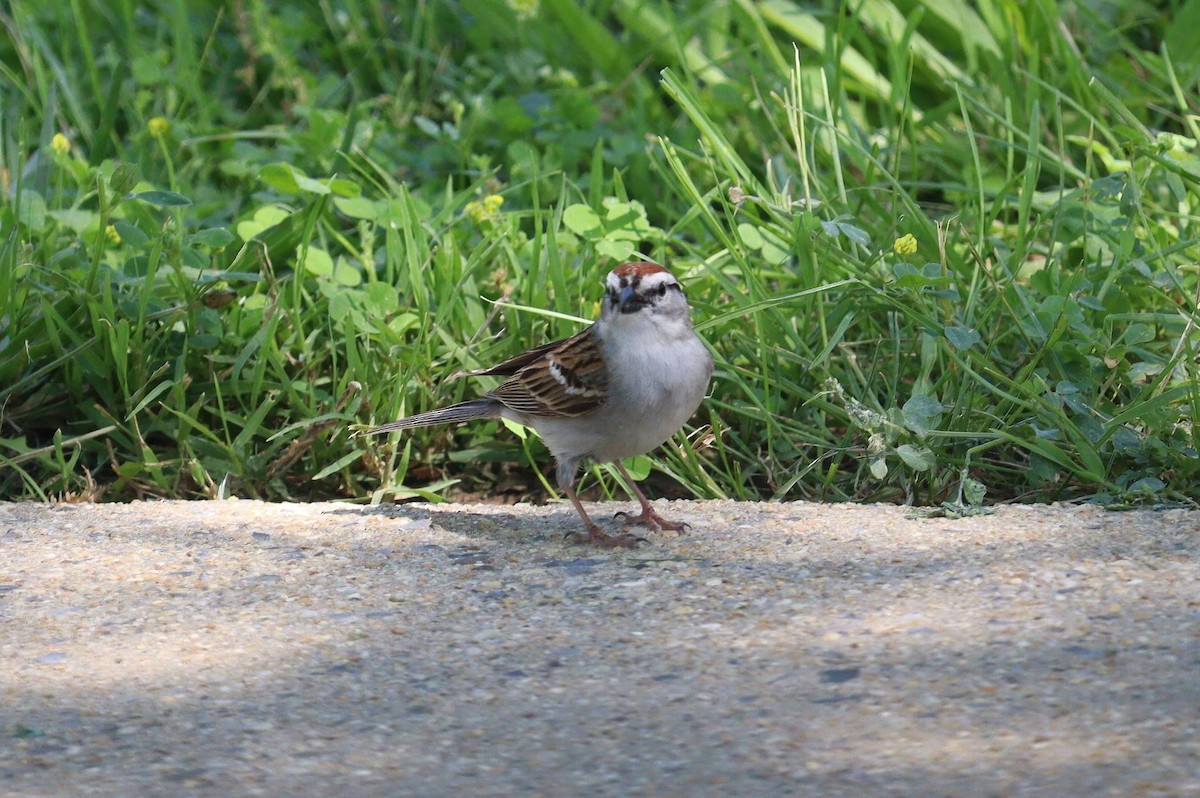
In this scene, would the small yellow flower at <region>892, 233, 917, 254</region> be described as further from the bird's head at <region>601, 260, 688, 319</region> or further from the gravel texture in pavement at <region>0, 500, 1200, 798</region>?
the gravel texture in pavement at <region>0, 500, 1200, 798</region>

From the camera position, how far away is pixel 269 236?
5535mm

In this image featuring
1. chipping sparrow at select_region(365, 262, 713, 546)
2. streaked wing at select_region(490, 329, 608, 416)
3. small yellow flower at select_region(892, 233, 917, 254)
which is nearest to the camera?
chipping sparrow at select_region(365, 262, 713, 546)

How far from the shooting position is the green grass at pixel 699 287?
441cm

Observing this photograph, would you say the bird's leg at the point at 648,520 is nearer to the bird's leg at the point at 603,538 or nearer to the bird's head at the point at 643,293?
the bird's leg at the point at 603,538

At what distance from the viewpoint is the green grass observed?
4.41 meters

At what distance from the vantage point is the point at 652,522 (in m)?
4.14

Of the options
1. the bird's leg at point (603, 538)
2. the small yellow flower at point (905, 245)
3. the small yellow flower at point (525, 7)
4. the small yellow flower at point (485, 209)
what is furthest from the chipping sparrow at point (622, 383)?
the small yellow flower at point (525, 7)

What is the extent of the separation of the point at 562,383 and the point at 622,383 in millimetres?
226

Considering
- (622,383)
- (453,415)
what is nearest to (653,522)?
(622,383)

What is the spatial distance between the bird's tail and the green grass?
0.23 metres

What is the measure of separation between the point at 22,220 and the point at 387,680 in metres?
3.15

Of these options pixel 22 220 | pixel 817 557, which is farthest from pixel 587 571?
pixel 22 220

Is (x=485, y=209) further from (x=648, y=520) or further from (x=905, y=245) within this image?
(x=648, y=520)

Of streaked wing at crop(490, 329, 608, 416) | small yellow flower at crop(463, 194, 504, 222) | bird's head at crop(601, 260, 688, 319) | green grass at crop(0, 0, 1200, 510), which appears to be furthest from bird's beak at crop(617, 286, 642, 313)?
small yellow flower at crop(463, 194, 504, 222)
